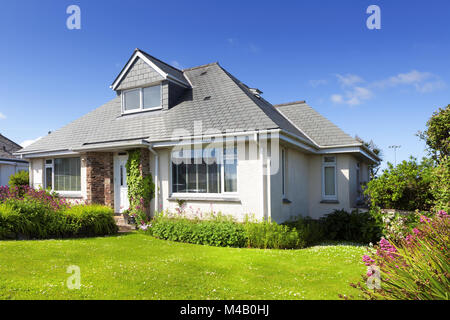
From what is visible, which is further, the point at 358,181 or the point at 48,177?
the point at 48,177

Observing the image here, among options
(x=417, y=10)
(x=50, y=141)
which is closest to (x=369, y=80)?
(x=417, y=10)

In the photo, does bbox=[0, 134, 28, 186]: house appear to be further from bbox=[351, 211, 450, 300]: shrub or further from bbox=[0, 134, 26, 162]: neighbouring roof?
bbox=[351, 211, 450, 300]: shrub

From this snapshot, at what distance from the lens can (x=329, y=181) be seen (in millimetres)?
13227

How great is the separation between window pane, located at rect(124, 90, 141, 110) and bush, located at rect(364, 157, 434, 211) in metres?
11.4

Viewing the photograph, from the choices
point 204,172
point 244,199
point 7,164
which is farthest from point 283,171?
point 7,164

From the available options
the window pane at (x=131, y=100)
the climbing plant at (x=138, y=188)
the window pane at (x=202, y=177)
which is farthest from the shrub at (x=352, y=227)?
the window pane at (x=131, y=100)

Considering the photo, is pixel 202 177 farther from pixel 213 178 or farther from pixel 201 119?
pixel 201 119

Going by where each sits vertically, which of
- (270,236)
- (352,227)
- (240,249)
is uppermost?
(270,236)

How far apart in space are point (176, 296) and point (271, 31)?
44.9ft

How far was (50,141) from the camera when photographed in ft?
53.0

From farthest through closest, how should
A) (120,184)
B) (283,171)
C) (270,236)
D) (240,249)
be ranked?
(120,184), (283,171), (270,236), (240,249)

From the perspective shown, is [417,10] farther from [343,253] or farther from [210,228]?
[210,228]

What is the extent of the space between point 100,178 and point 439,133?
14.1 meters

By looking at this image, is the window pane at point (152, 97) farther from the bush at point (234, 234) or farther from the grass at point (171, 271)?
the grass at point (171, 271)
